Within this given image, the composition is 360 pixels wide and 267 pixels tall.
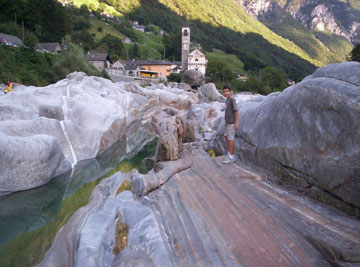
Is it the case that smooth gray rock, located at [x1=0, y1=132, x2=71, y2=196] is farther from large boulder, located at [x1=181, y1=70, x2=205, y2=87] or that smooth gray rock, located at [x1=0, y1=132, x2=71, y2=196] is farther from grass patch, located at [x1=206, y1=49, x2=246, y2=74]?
grass patch, located at [x1=206, y1=49, x2=246, y2=74]

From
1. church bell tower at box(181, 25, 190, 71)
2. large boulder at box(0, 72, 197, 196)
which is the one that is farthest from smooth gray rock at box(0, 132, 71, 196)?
church bell tower at box(181, 25, 190, 71)

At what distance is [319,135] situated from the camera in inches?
214

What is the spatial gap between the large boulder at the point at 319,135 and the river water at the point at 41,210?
600cm

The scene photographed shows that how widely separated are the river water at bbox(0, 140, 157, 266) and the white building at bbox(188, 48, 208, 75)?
5943cm

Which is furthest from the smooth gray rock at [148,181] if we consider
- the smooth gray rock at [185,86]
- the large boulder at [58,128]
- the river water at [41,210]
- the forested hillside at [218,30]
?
the forested hillside at [218,30]

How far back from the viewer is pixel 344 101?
500cm

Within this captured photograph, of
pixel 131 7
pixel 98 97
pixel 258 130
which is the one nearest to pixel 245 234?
pixel 258 130

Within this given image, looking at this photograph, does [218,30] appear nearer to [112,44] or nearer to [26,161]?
[112,44]

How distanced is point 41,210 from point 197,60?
66.2 m

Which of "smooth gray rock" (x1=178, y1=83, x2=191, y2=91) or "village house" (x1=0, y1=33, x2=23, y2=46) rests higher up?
"village house" (x1=0, y1=33, x2=23, y2=46)

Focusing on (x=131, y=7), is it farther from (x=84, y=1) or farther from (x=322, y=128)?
(x=322, y=128)

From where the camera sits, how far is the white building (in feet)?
232

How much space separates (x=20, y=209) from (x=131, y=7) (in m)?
148

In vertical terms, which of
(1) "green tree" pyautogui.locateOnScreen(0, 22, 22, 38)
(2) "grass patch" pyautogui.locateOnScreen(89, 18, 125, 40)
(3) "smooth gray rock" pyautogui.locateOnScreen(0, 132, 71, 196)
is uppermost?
(2) "grass patch" pyautogui.locateOnScreen(89, 18, 125, 40)
